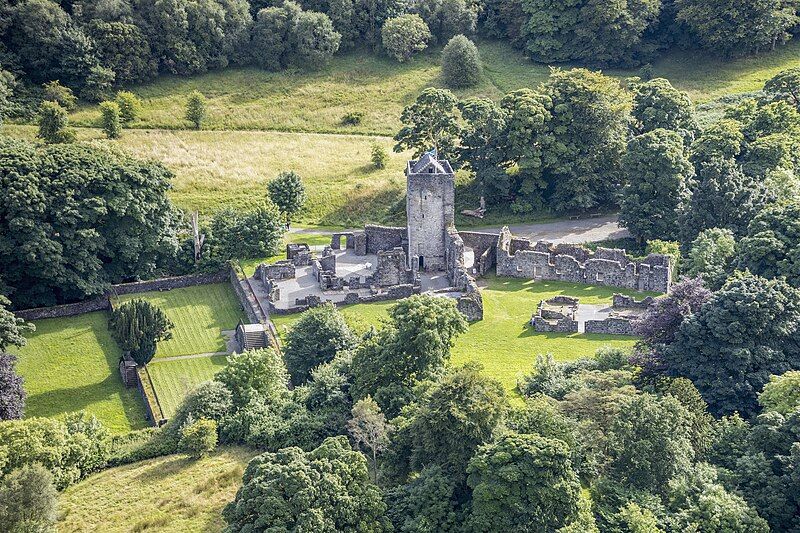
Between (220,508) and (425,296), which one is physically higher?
(425,296)

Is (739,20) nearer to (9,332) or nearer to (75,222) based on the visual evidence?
(75,222)

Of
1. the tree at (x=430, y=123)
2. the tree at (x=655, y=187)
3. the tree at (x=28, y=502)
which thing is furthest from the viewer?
the tree at (x=430, y=123)

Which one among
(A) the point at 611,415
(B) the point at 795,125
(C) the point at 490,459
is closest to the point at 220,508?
(C) the point at 490,459

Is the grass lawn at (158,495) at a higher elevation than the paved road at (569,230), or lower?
lower

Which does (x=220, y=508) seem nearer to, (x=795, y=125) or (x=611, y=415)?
(x=611, y=415)

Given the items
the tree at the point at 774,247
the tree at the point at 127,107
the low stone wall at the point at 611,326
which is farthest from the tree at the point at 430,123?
the tree at the point at 774,247

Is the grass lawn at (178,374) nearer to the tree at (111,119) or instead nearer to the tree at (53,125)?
the tree at (53,125)

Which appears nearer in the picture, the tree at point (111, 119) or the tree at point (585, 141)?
the tree at point (585, 141)
